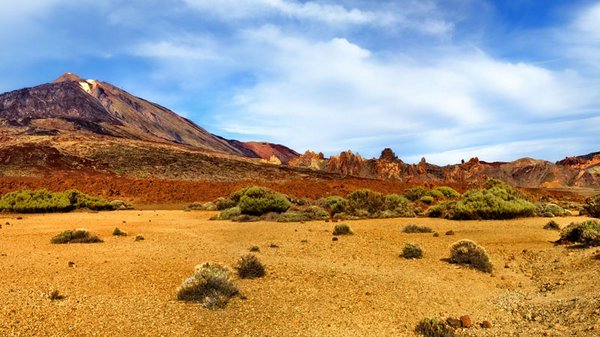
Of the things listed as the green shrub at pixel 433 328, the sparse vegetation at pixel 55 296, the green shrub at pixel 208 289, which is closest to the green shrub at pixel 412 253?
the green shrub at pixel 433 328

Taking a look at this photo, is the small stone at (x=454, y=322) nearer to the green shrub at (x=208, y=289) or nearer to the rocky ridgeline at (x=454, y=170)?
the green shrub at (x=208, y=289)

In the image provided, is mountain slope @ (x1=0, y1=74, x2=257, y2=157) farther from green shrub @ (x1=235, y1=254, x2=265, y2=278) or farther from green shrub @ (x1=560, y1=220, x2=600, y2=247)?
green shrub @ (x1=560, y1=220, x2=600, y2=247)

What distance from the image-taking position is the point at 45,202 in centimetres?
2672

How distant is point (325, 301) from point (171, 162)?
5264cm

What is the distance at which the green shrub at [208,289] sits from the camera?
7727mm

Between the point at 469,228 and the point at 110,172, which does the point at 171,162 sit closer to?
the point at 110,172

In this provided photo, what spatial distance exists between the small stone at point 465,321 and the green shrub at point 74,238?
11577mm

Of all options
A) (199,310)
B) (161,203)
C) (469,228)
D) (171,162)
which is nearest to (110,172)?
(171,162)

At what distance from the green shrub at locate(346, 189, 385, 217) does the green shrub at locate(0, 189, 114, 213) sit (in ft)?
55.7

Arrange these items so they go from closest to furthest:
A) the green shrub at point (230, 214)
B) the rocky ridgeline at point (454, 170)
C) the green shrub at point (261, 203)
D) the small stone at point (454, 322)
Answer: the small stone at point (454, 322), the green shrub at point (230, 214), the green shrub at point (261, 203), the rocky ridgeline at point (454, 170)

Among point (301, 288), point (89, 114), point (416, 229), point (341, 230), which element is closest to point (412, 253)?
point (341, 230)

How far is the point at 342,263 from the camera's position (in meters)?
11.5

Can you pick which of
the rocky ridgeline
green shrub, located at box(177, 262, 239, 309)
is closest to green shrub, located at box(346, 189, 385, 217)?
green shrub, located at box(177, 262, 239, 309)

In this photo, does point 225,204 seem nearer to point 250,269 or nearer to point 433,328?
point 250,269
